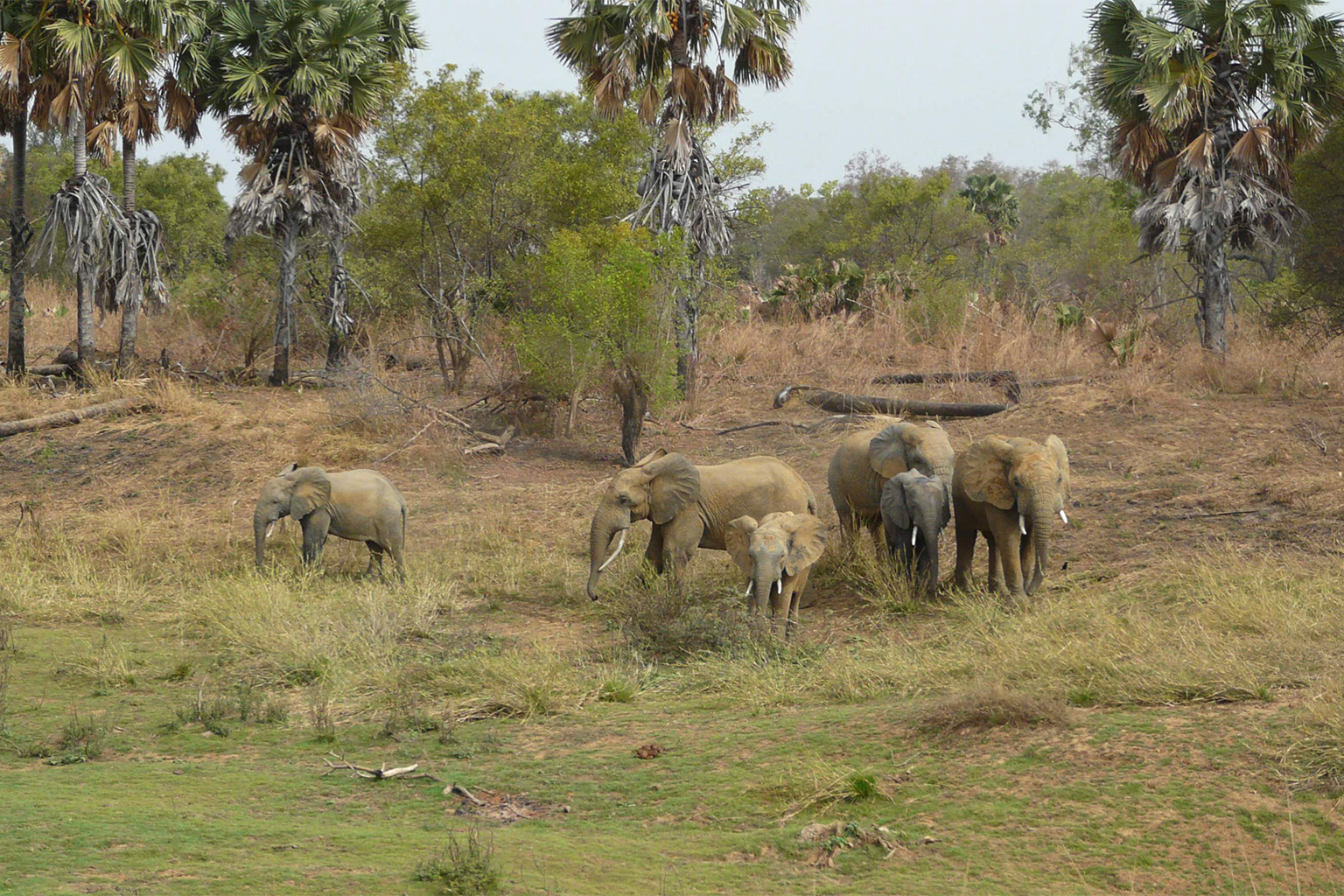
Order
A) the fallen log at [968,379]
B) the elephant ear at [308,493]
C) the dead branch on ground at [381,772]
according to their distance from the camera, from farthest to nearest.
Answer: the fallen log at [968,379]
the elephant ear at [308,493]
the dead branch on ground at [381,772]

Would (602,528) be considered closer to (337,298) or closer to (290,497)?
(290,497)

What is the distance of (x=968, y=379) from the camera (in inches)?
773

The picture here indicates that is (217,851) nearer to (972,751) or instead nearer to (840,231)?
(972,751)

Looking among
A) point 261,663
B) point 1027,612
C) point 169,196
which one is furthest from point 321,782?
point 169,196

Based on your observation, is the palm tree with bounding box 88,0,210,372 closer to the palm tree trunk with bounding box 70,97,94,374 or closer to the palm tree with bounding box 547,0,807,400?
the palm tree trunk with bounding box 70,97,94,374

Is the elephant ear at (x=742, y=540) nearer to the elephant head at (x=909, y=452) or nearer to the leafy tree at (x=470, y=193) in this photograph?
the elephant head at (x=909, y=452)

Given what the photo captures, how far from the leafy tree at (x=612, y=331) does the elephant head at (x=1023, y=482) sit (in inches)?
317

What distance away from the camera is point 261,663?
8.84 metres

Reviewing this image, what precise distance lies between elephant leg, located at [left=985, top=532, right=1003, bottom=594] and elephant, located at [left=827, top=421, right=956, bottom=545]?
72cm

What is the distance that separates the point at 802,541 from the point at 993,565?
1956 millimetres

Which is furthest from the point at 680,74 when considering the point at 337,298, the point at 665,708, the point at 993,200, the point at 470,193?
the point at 993,200

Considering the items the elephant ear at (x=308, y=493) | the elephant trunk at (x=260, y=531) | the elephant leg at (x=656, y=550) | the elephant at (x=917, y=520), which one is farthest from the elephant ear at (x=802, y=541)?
the elephant trunk at (x=260, y=531)

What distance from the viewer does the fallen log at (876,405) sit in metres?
18.3

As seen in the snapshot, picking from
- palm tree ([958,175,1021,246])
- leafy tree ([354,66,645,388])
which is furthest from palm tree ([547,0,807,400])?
palm tree ([958,175,1021,246])
